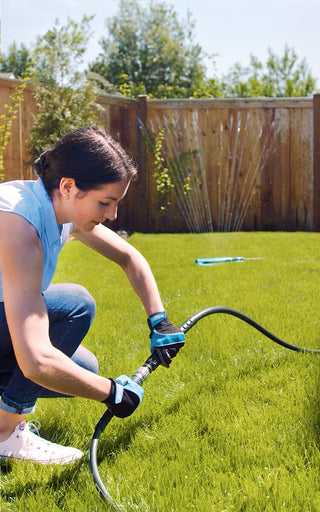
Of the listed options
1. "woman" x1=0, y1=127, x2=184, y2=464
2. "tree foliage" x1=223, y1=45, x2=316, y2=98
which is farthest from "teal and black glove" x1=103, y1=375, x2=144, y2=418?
"tree foliage" x1=223, y1=45, x2=316, y2=98

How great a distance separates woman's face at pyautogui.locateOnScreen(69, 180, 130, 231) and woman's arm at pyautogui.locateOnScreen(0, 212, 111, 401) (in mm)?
191

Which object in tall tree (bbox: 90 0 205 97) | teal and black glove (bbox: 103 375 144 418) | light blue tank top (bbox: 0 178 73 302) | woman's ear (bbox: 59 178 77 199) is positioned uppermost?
tall tree (bbox: 90 0 205 97)

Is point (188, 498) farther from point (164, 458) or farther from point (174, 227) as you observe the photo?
point (174, 227)

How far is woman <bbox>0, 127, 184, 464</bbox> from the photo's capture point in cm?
151

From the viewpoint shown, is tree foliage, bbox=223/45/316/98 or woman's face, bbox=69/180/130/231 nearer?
woman's face, bbox=69/180/130/231

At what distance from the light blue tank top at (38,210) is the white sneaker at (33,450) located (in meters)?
0.47

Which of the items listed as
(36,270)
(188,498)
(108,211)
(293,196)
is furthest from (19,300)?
(293,196)

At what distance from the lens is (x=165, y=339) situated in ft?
6.65

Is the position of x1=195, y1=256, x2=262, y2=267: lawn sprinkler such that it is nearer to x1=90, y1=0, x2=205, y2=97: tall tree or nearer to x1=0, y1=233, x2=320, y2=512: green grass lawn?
x1=0, y1=233, x2=320, y2=512: green grass lawn

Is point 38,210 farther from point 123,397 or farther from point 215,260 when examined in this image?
point 215,260

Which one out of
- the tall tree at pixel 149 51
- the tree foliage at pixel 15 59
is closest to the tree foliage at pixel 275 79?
the tall tree at pixel 149 51

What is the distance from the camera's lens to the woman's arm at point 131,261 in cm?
215

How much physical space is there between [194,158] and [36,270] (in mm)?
7845

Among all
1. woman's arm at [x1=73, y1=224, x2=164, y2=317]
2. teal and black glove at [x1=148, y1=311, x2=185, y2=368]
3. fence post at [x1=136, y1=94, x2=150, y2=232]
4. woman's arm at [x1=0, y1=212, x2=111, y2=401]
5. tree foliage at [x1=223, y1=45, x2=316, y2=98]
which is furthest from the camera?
tree foliage at [x1=223, y1=45, x2=316, y2=98]
